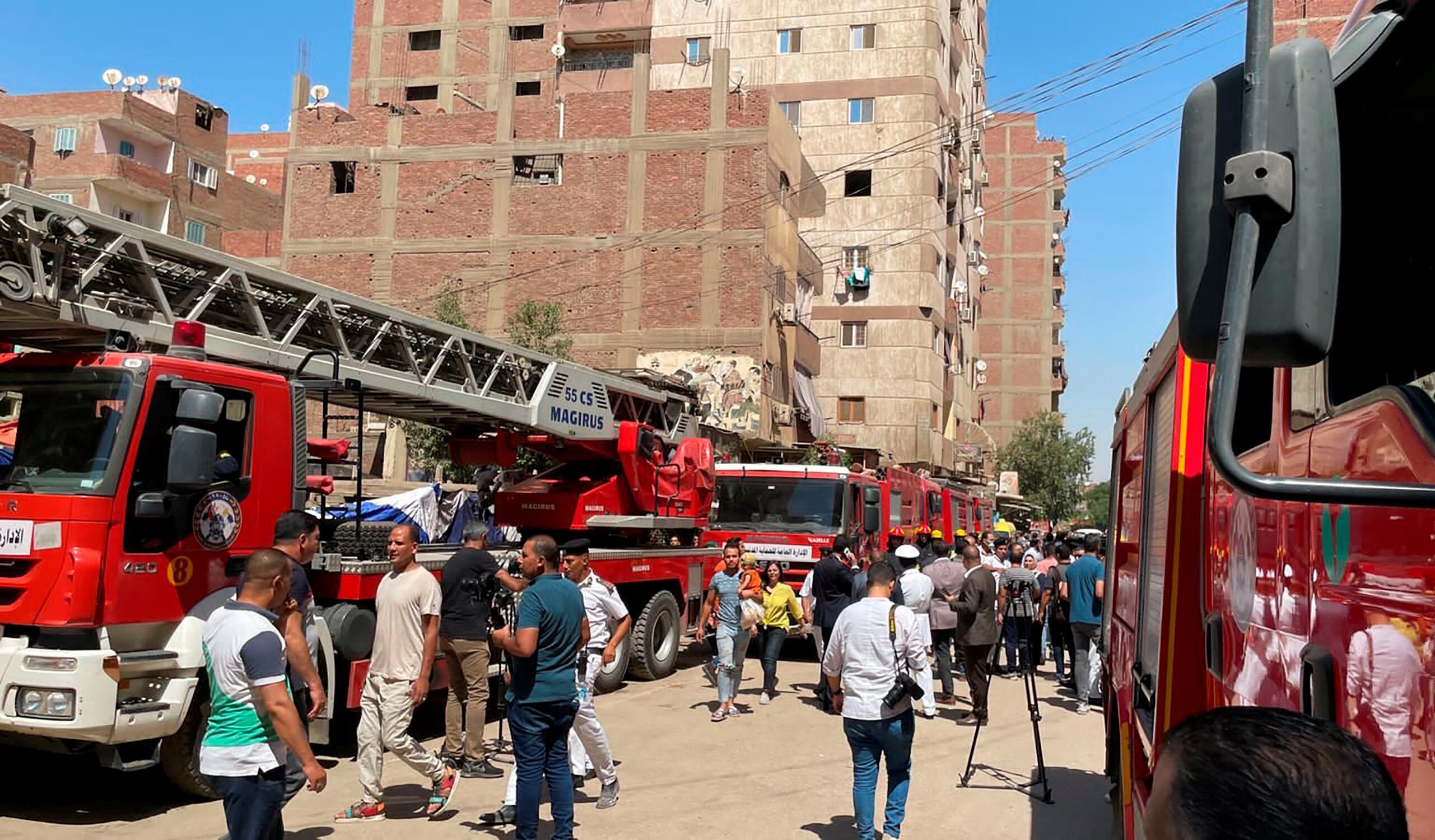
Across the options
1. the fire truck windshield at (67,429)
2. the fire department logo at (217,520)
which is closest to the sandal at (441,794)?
the fire department logo at (217,520)

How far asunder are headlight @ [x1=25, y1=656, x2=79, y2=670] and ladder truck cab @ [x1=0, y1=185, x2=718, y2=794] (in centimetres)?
1

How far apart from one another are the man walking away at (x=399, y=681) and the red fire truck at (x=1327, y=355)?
581 centimetres

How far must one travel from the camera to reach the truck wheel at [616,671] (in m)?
12.6

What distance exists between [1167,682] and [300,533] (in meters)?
4.66

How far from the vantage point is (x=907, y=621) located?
22.8 feet

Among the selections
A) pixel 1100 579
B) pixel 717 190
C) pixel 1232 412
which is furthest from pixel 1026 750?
pixel 717 190

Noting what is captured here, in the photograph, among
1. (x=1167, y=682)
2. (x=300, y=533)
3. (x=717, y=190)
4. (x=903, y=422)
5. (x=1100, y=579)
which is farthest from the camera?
(x=903, y=422)

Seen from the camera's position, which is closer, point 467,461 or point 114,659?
point 114,659

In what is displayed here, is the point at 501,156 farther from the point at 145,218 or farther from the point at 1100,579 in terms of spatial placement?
the point at 1100,579

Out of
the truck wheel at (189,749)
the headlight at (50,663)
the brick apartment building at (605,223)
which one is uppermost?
the brick apartment building at (605,223)

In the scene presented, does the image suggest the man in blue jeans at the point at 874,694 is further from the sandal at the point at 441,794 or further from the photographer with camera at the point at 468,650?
the photographer with camera at the point at 468,650

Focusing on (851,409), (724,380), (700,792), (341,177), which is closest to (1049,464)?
(851,409)

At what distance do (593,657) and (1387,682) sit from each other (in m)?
6.78

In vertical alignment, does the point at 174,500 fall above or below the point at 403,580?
above
